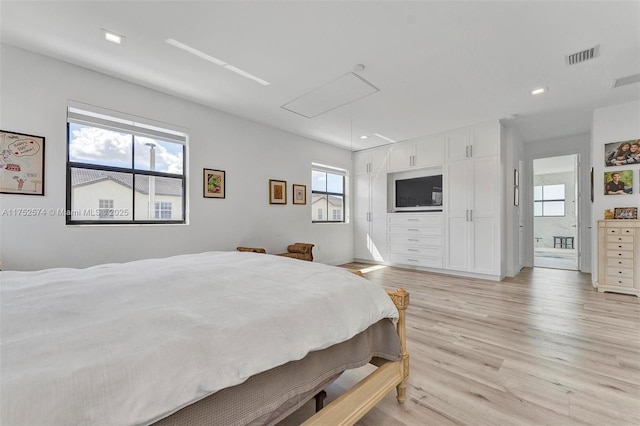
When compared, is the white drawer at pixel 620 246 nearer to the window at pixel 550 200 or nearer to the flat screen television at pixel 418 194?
the flat screen television at pixel 418 194

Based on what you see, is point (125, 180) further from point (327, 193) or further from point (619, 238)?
point (619, 238)

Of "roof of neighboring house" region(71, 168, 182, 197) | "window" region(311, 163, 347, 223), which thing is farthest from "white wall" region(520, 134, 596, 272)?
"roof of neighboring house" region(71, 168, 182, 197)

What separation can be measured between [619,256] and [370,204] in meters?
3.91

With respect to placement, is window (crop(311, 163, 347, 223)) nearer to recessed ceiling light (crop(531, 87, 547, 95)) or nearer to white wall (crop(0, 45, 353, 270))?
white wall (crop(0, 45, 353, 270))

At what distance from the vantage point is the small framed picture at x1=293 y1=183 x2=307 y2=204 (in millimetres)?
5125

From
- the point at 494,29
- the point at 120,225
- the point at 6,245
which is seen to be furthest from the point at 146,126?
the point at 494,29

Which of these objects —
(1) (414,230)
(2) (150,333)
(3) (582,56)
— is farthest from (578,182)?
(2) (150,333)

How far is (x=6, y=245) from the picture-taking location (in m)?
2.48

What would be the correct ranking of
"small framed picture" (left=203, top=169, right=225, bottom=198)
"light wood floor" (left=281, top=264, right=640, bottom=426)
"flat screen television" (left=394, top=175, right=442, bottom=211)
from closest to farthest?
1. "light wood floor" (left=281, top=264, right=640, bottom=426)
2. "small framed picture" (left=203, top=169, right=225, bottom=198)
3. "flat screen television" (left=394, top=175, right=442, bottom=211)

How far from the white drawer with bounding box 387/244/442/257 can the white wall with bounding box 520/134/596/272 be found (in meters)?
2.13

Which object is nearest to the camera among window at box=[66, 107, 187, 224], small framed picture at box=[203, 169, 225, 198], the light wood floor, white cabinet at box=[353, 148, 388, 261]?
the light wood floor

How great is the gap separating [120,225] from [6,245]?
2.84 ft

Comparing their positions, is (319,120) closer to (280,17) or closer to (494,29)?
(280,17)

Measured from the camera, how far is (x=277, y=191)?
15.7 ft
